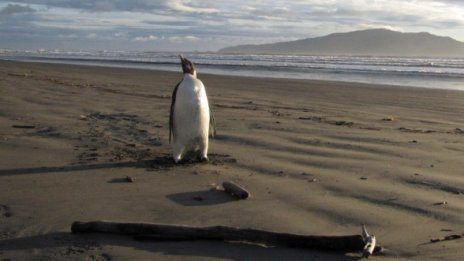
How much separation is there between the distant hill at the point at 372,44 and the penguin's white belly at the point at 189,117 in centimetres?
14999

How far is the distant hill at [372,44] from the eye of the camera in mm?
162125

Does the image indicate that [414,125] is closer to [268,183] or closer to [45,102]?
[268,183]

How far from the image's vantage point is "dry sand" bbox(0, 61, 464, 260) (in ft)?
12.5

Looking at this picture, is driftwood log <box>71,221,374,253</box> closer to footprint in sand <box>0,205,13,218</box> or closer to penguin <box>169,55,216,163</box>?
footprint in sand <box>0,205,13,218</box>

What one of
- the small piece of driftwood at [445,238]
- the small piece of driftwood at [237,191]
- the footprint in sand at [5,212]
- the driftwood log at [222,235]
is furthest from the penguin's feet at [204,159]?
the small piece of driftwood at [445,238]

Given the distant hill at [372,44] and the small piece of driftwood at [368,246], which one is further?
the distant hill at [372,44]

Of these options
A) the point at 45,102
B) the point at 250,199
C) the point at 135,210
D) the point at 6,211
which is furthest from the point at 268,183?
the point at 45,102

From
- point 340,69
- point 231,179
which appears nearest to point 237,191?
point 231,179

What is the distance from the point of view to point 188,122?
657cm

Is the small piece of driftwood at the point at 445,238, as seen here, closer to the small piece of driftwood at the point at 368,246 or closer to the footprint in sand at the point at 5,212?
the small piece of driftwood at the point at 368,246

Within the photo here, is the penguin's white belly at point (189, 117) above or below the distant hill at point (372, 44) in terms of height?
below

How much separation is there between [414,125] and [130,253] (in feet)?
23.5

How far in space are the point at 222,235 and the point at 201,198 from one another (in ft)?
3.83

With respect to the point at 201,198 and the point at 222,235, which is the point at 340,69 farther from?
the point at 222,235
